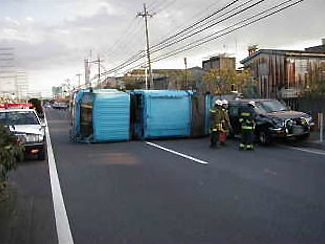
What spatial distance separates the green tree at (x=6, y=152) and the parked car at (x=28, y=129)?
212 inches

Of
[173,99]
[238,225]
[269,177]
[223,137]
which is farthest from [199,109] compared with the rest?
[238,225]

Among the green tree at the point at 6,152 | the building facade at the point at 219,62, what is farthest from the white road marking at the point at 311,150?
the building facade at the point at 219,62

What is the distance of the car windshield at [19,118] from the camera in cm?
1454

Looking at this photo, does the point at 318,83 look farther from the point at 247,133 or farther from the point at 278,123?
the point at 247,133

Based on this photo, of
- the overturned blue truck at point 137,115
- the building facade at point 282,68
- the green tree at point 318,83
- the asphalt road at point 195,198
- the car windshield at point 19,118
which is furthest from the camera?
the building facade at point 282,68

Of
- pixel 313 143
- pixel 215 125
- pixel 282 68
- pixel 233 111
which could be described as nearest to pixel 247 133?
pixel 215 125

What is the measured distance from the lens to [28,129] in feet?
44.5

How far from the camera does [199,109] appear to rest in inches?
849

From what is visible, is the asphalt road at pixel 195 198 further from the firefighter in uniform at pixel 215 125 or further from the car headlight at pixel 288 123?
the firefighter in uniform at pixel 215 125

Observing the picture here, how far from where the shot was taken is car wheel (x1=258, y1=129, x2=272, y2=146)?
17016 mm

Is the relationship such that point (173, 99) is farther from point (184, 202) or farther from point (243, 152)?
point (184, 202)

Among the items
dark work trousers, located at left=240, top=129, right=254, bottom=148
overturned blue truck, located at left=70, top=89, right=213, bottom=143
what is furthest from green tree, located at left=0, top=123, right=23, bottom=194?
overturned blue truck, located at left=70, top=89, right=213, bottom=143

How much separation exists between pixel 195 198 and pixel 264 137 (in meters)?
9.70

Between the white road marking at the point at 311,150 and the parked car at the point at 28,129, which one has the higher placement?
the parked car at the point at 28,129
